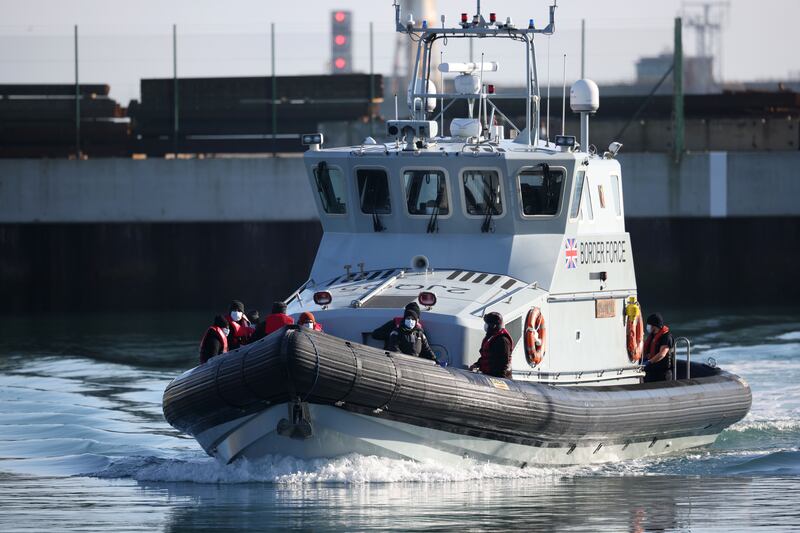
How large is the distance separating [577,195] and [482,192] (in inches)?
37.8

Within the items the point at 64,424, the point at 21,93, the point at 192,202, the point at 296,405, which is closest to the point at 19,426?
the point at 64,424

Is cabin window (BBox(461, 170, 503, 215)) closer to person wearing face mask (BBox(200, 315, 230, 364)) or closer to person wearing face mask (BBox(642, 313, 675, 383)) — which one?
person wearing face mask (BBox(642, 313, 675, 383))

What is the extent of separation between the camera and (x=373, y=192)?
48.0 feet

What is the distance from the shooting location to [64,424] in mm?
16781

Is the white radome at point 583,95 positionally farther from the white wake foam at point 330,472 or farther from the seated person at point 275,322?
the seated person at point 275,322

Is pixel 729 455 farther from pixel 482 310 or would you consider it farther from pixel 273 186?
pixel 273 186

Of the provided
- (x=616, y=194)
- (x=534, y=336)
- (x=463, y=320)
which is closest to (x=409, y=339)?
(x=463, y=320)

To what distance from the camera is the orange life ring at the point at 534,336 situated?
1365 cm

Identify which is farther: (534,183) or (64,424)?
(64,424)

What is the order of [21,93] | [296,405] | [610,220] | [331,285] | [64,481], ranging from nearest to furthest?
[296,405]
[64,481]
[331,285]
[610,220]
[21,93]

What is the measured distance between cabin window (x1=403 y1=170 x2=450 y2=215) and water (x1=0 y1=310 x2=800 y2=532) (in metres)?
2.70

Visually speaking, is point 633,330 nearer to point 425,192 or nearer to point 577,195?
point 577,195

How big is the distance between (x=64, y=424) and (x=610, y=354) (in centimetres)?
605

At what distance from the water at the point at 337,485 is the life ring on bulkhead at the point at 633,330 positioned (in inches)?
44.3
